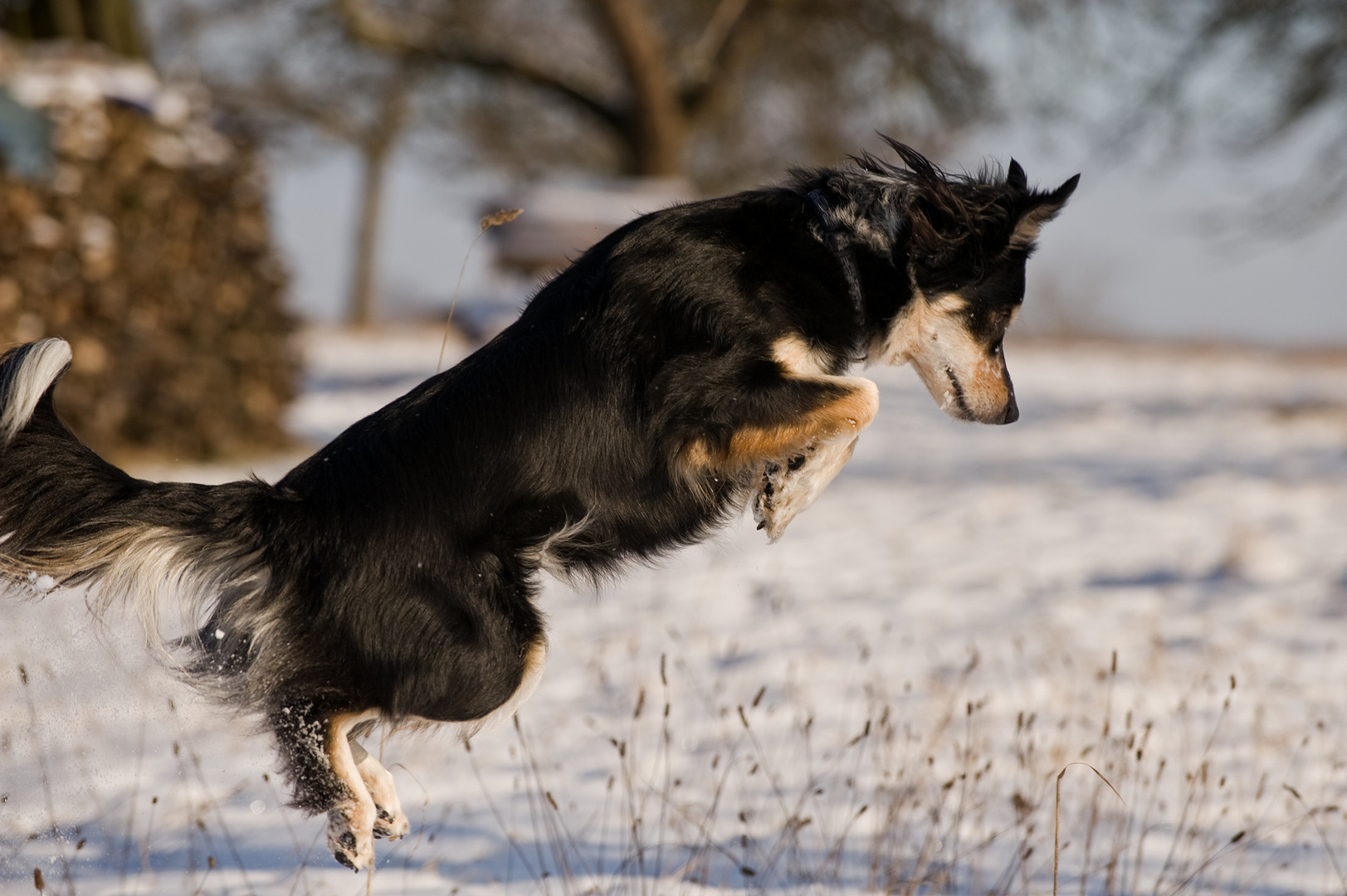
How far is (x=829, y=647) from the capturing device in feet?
17.0

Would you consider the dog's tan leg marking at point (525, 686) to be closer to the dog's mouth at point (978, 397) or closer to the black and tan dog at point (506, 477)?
the black and tan dog at point (506, 477)

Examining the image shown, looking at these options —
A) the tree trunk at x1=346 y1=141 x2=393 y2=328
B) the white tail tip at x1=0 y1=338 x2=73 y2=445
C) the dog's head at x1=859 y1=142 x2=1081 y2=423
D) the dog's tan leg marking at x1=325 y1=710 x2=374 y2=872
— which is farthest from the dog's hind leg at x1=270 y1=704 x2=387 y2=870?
the tree trunk at x1=346 y1=141 x2=393 y2=328

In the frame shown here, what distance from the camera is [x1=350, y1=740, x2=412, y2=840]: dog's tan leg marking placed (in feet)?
8.86

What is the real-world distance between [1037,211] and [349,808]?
2.32 meters

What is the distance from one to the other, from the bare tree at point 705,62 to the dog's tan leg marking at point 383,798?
32.7ft

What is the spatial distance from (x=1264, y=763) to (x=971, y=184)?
250 cm

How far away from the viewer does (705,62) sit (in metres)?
12.6

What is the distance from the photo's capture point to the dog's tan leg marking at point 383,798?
106 inches

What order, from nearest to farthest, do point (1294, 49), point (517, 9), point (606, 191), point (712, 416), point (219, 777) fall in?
1. point (712, 416)
2. point (219, 777)
3. point (1294, 49)
4. point (606, 191)
5. point (517, 9)

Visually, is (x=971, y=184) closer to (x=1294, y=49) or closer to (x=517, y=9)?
(x=1294, y=49)

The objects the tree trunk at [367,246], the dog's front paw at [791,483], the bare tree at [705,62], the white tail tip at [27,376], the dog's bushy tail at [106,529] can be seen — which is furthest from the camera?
the tree trunk at [367,246]

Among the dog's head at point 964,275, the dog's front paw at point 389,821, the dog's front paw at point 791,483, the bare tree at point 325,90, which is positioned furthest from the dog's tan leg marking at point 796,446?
the bare tree at point 325,90

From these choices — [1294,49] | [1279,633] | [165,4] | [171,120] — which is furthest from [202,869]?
[165,4]

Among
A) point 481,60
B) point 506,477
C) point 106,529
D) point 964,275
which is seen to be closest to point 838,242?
point 964,275
